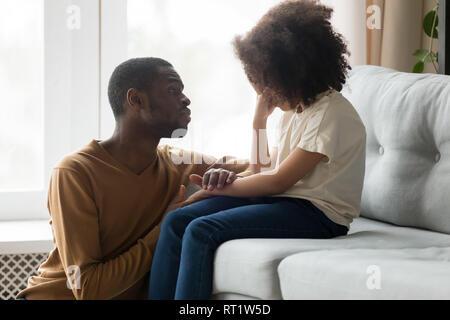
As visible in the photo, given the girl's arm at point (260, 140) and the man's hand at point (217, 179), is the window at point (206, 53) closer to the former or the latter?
the girl's arm at point (260, 140)

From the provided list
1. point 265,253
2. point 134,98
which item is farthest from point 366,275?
point 134,98

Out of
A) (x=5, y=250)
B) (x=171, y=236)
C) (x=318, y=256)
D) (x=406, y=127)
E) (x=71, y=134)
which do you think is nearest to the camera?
(x=318, y=256)

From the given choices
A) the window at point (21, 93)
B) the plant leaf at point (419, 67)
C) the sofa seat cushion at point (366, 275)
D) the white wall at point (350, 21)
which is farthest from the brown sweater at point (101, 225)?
the plant leaf at point (419, 67)

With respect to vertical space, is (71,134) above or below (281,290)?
above

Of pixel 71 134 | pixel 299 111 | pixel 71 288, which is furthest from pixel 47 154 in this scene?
pixel 299 111

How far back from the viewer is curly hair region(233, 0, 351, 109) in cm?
153

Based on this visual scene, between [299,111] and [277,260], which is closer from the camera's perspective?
[277,260]

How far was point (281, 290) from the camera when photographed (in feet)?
4.17

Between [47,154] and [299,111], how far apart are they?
114 cm

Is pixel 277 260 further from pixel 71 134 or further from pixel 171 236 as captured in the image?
pixel 71 134

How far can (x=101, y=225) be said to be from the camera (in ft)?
5.19

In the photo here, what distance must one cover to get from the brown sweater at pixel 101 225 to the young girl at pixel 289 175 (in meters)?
0.11

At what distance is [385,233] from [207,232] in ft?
1.53

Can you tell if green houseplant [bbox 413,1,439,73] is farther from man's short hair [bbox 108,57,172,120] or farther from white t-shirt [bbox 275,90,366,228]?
man's short hair [bbox 108,57,172,120]
